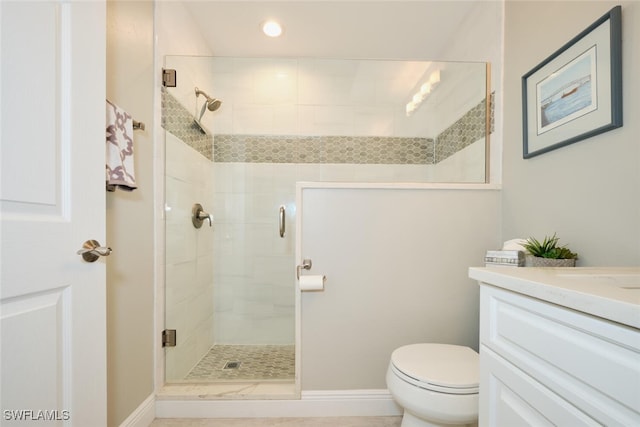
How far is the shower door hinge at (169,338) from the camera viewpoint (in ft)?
5.40

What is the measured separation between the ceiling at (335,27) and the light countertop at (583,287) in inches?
70.0

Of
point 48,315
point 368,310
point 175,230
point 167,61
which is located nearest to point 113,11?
point 167,61

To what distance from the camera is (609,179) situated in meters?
0.98

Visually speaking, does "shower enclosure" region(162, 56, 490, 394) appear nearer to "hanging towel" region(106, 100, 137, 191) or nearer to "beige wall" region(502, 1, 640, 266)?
"beige wall" region(502, 1, 640, 266)

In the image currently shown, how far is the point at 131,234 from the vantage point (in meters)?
1.36

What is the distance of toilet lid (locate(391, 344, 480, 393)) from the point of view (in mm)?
1068

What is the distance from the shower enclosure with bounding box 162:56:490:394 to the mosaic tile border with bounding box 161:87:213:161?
11 millimetres

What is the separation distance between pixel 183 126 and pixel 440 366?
1839 millimetres

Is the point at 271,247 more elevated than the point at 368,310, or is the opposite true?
the point at 271,247

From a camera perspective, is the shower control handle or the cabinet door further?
the shower control handle

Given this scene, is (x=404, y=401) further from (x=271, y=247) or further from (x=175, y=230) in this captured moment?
(x=175, y=230)

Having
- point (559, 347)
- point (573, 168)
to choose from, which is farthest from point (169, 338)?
point (573, 168)

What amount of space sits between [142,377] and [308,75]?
6.41 ft

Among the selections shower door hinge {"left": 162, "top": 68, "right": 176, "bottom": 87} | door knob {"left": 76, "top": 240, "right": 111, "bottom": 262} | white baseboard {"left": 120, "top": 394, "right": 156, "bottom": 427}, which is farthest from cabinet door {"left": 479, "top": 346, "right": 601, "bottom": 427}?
shower door hinge {"left": 162, "top": 68, "right": 176, "bottom": 87}
